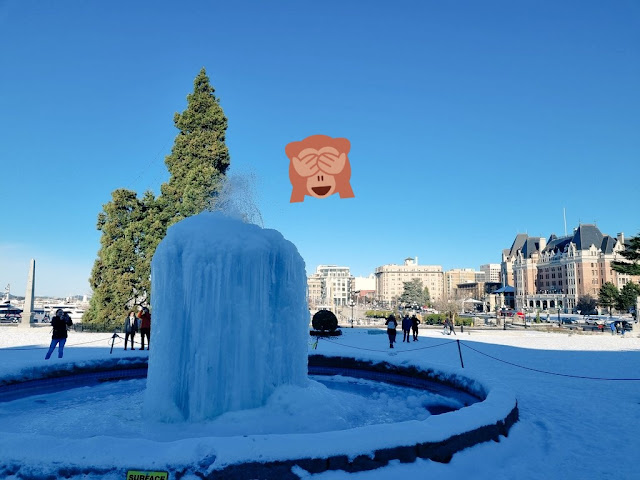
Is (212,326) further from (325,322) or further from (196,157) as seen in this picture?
(196,157)

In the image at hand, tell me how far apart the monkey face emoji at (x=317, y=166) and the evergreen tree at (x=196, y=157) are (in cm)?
1599

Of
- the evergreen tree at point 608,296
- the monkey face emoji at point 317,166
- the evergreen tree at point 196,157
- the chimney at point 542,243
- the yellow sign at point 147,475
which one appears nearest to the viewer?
the yellow sign at point 147,475

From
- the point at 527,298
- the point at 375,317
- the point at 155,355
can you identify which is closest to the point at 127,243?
the point at 155,355

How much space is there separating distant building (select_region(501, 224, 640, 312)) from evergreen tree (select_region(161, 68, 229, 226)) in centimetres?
9243

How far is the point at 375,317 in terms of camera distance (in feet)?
192

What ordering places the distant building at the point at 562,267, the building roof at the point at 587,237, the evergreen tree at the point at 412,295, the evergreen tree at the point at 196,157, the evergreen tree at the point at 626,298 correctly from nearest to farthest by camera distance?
1. the evergreen tree at the point at 196,157
2. the evergreen tree at the point at 626,298
3. the distant building at the point at 562,267
4. the building roof at the point at 587,237
5. the evergreen tree at the point at 412,295

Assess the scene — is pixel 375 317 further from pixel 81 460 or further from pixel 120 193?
pixel 81 460

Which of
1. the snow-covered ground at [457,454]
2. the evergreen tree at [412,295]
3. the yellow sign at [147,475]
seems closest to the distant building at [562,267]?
the evergreen tree at [412,295]

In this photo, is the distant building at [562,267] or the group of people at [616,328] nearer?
the group of people at [616,328]

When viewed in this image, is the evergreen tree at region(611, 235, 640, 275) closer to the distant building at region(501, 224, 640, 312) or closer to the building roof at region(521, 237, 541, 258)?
the distant building at region(501, 224, 640, 312)

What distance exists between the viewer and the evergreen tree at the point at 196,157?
3216 centimetres

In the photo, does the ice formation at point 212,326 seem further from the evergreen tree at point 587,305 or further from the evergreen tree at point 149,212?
the evergreen tree at point 587,305

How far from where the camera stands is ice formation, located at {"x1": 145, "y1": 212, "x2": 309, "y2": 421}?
6977 millimetres

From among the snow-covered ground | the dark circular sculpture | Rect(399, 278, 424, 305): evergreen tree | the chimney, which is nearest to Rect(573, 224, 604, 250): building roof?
the chimney
